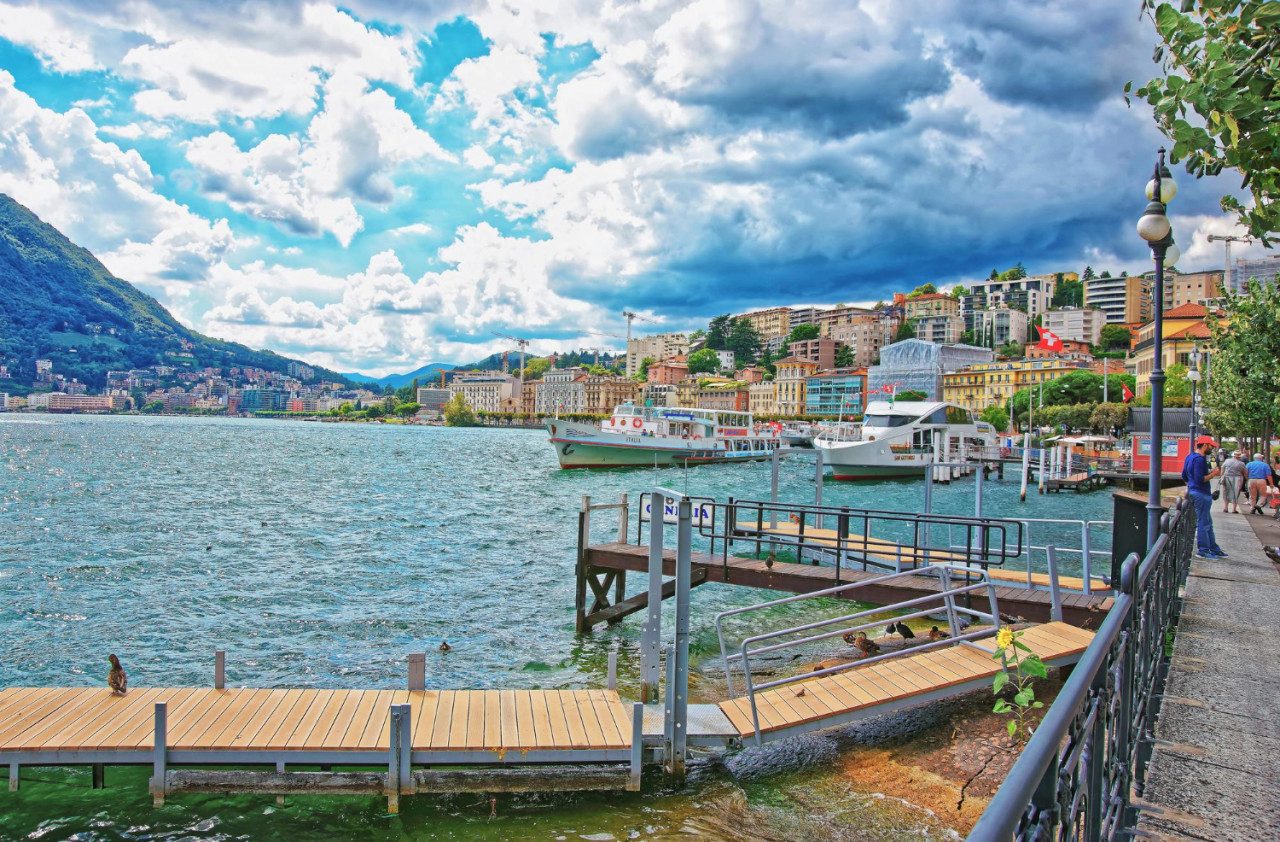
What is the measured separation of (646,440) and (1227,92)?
7022 centimetres

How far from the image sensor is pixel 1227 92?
3.51 meters

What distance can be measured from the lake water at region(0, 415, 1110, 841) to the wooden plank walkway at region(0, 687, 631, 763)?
33.0 inches

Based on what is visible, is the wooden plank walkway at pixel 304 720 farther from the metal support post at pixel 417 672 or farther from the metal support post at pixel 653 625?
the metal support post at pixel 653 625

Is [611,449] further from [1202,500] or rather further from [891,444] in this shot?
[1202,500]

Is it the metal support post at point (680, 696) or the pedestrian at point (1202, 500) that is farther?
the pedestrian at point (1202, 500)

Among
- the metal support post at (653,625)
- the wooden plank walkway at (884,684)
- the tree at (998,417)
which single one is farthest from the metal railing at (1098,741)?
the tree at (998,417)

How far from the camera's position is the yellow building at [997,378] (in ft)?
449

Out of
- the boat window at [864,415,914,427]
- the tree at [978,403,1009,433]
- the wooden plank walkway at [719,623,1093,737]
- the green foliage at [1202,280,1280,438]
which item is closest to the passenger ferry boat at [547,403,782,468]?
the boat window at [864,415,914,427]

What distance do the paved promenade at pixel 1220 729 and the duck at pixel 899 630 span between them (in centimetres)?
446

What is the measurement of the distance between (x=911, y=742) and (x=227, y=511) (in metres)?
35.7

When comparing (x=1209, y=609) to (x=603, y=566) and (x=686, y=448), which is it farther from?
(x=686, y=448)

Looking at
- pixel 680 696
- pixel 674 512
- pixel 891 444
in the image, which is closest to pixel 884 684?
pixel 680 696

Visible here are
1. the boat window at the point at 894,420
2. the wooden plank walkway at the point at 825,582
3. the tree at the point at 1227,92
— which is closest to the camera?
the tree at the point at 1227,92

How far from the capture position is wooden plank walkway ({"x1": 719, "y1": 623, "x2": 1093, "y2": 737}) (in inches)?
343
